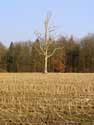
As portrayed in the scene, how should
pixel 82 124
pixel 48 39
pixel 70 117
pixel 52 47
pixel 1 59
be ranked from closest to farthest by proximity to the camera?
1. pixel 82 124
2. pixel 70 117
3. pixel 48 39
4. pixel 52 47
5. pixel 1 59

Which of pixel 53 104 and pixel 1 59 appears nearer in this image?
pixel 53 104

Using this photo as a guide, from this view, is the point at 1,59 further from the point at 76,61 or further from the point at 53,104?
the point at 53,104

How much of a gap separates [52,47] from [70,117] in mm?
49075

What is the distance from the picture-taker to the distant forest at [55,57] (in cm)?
5775

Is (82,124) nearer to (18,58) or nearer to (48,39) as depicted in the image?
(48,39)

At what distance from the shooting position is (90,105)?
32.0ft

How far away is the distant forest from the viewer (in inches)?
2274

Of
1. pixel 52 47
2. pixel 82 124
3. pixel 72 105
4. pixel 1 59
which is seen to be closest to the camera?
pixel 82 124

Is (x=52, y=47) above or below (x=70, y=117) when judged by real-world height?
above

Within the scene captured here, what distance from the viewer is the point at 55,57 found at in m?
59.5

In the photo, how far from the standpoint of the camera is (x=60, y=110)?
349 inches

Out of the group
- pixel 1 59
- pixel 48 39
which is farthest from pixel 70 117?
pixel 1 59

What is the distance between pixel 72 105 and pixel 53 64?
48.6 m

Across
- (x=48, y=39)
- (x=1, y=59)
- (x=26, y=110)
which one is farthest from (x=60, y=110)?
(x=1, y=59)
